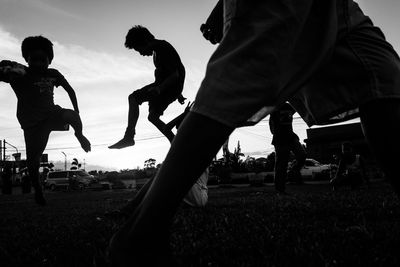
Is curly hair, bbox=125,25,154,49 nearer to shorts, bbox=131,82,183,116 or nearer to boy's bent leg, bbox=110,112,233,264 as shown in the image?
shorts, bbox=131,82,183,116

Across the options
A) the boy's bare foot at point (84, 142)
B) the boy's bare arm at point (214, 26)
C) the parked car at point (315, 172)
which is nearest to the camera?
the boy's bare arm at point (214, 26)

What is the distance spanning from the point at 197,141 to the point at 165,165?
12cm

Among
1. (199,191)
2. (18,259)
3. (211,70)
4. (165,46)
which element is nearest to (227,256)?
(211,70)

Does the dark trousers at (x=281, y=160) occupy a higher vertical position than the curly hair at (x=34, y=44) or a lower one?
lower

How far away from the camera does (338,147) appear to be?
4397cm

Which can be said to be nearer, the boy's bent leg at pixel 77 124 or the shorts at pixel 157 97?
the shorts at pixel 157 97

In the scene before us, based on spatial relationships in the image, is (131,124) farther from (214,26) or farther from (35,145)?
(214,26)

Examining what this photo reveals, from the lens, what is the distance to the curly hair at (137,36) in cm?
427

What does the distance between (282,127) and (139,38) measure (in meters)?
3.36

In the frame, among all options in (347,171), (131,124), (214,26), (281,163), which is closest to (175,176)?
→ (214,26)

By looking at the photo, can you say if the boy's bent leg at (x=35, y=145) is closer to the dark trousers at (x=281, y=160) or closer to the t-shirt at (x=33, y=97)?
the t-shirt at (x=33, y=97)

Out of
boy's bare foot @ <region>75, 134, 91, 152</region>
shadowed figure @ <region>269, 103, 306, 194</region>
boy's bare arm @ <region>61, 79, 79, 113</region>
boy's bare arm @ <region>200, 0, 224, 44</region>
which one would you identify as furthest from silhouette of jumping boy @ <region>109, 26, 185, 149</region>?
shadowed figure @ <region>269, 103, 306, 194</region>

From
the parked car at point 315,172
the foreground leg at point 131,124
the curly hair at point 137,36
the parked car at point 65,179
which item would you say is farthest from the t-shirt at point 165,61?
the parked car at point 65,179

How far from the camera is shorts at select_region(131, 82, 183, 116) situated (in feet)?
13.8
